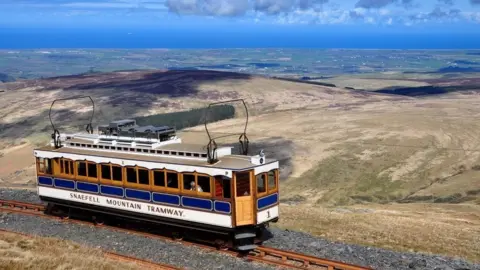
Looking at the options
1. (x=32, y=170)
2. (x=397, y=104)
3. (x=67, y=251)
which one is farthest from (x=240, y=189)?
(x=397, y=104)

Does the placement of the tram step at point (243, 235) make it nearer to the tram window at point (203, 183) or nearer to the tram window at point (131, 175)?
the tram window at point (203, 183)

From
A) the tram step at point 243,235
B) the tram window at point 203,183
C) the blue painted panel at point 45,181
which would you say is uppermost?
the tram window at point 203,183

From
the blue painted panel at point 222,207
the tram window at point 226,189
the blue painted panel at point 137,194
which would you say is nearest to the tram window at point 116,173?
the blue painted panel at point 137,194

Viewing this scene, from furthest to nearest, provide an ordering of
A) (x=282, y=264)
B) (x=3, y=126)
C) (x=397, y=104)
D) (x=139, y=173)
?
1. (x=397, y=104)
2. (x=3, y=126)
3. (x=139, y=173)
4. (x=282, y=264)

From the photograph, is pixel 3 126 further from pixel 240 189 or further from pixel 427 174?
pixel 240 189

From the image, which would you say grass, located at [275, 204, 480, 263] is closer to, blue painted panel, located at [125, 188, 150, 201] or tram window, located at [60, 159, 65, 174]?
blue painted panel, located at [125, 188, 150, 201]

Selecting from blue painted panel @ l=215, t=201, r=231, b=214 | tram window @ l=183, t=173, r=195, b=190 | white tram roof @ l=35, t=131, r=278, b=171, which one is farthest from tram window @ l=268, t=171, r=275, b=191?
tram window @ l=183, t=173, r=195, b=190

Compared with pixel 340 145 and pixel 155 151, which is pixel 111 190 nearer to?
pixel 155 151
